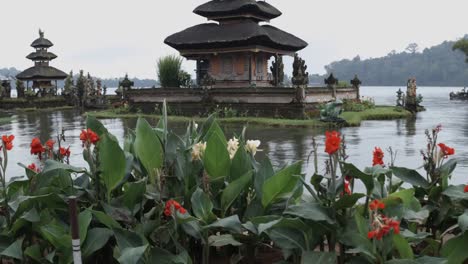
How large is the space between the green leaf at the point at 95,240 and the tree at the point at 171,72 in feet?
104

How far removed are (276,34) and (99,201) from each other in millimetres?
29583

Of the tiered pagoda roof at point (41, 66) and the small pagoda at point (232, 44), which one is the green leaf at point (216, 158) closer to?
the small pagoda at point (232, 44)

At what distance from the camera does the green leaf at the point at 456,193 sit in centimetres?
327

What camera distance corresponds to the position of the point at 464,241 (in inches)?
113

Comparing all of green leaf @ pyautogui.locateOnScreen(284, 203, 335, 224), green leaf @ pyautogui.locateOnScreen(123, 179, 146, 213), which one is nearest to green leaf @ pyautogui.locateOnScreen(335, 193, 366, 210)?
green leaf @ pyautogui.locateOnScreen(284, 203, 335, 224)

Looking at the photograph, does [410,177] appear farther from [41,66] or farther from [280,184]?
[41,66]

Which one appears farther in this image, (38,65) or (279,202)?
(38,65)

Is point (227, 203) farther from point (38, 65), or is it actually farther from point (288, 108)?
point (38, 65)

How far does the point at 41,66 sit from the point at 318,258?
51.1m

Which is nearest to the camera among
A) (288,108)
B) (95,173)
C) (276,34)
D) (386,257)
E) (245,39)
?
(386,257)

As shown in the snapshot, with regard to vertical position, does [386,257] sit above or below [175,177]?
below

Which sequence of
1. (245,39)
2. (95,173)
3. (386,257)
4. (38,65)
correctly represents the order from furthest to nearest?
(38,65) < (245,39) < (95,173) < (386,257)

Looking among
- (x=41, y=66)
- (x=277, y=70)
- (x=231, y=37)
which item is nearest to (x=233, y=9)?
(x=231, y=37)

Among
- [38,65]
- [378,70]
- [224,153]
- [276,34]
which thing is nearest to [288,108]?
[276,34]
